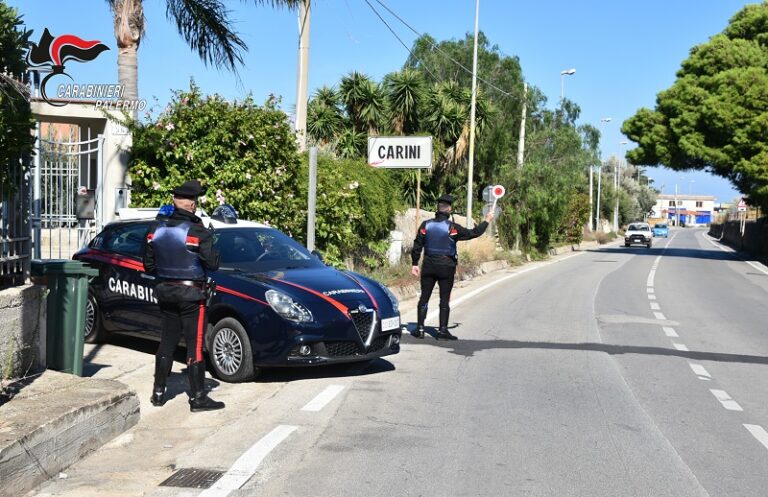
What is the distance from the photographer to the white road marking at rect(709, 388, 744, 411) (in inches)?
287

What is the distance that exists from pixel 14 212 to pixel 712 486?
568 centimetres

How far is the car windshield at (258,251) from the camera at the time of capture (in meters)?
8.49

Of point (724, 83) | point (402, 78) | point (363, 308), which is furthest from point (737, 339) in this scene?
point (724, 83)

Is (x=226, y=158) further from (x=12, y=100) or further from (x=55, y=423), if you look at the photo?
(x=55, y=423)

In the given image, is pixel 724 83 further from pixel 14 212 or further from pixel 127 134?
pixel 14 212

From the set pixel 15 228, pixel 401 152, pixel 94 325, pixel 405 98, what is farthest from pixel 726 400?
pixel 405 98

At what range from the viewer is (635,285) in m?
21.5

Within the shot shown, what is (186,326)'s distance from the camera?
22.1 ft

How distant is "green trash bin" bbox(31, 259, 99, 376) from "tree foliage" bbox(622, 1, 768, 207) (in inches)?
1261

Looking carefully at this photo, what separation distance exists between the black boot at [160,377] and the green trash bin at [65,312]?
2.72 feet

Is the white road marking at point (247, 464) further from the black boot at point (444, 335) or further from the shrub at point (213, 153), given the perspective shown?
the shrub at point (213, 153)

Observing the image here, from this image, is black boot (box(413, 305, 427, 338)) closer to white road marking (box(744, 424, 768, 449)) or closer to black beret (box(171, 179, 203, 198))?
black beret (box(171, 179, 203, 198))

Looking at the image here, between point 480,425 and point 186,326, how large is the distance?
250 cm

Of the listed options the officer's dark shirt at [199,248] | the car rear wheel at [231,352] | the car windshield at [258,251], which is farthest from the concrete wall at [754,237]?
the officer's dark shirt at [199,248]
